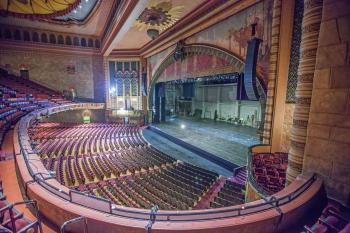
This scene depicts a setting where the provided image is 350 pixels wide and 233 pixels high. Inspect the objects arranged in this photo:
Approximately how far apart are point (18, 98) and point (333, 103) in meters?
12.7

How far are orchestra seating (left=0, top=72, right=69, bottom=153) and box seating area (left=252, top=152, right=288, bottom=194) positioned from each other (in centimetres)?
656

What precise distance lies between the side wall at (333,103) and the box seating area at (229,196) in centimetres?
257

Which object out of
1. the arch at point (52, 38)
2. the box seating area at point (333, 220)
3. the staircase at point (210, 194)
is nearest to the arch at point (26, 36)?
the arch at point (52, 38)

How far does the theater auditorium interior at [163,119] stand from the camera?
2059mm

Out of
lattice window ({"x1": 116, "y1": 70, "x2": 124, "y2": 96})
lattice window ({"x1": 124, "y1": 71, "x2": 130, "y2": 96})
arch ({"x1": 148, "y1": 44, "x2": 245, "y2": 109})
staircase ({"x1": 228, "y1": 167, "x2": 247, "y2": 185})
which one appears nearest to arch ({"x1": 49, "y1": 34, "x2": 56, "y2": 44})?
lattice window ({"x1": 116, "y1": 70, "x2": 124, "y2": 96})

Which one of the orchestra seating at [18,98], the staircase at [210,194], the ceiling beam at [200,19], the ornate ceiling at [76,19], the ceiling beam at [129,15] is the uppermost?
the ornate ceiling at [76,19]

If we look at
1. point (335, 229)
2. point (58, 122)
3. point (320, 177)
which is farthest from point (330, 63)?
point (58, 122)

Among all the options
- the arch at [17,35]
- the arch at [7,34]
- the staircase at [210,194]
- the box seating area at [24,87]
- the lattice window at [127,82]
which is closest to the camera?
the staircase at [210,194]

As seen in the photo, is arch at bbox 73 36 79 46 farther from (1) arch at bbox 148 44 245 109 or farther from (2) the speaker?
(2) the speaker

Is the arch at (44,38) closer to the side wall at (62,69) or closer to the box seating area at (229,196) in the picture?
the side wall at (62,69)

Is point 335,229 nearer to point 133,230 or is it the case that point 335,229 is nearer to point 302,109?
point 302,109

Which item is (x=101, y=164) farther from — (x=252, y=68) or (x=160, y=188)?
(x=252, y=68)

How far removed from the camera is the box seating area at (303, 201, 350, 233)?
6.42 ft

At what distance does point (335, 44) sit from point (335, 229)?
2245 millimetres
